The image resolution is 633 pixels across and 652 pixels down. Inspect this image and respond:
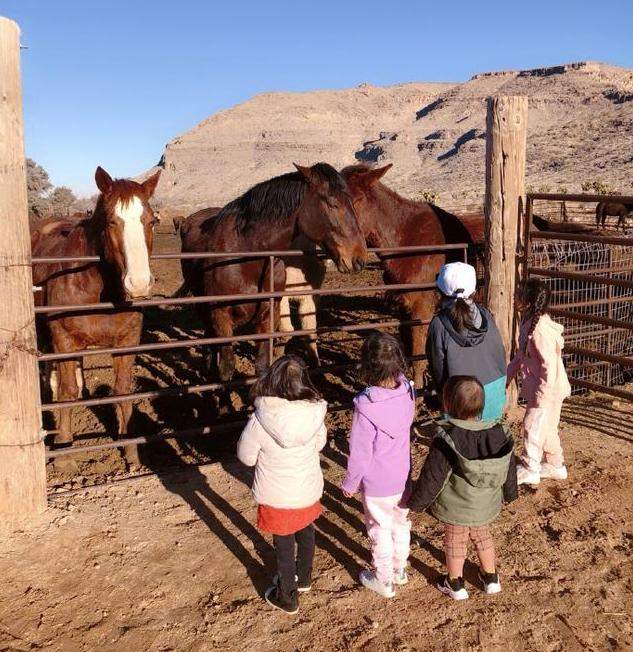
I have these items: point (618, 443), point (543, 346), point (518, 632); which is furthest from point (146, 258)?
point (618, 443)

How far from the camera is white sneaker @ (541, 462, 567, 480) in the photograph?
12.5 feet

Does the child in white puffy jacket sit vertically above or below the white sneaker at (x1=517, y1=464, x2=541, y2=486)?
above

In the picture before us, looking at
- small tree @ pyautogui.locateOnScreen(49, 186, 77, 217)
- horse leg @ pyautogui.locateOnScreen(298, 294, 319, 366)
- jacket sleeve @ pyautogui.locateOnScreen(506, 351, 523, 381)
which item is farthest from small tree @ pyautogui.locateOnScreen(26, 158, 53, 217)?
jacket sleeve @ pyautogui.locateOnScreen(506, 351, 523, 381)

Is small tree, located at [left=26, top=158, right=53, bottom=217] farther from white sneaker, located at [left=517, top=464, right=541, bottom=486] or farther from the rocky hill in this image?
white sneaker, located at [left=517, top=464, right=541, bottom=486]

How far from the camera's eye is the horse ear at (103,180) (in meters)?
3.64

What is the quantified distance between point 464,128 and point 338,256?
4212 inches

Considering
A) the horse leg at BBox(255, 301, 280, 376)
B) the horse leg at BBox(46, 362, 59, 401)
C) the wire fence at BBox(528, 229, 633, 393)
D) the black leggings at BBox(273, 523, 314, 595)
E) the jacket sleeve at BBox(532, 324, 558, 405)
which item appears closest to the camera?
the black leggings at BBox(273, 523, 314, 595)

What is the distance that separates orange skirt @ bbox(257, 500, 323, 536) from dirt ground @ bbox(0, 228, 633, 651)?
408 mm

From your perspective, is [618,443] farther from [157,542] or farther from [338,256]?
[157,542]

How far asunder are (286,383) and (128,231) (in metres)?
1.75

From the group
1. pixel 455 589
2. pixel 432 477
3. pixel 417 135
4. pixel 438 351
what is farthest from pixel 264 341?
pixel 417 135

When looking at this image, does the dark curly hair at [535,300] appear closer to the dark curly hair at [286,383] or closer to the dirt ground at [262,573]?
the dirt ground at [262,573]

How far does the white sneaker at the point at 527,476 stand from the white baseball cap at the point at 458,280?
1.28 m

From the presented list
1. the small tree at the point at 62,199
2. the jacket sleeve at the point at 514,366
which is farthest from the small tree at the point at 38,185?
the jacket sleeve at the point at 514,366
